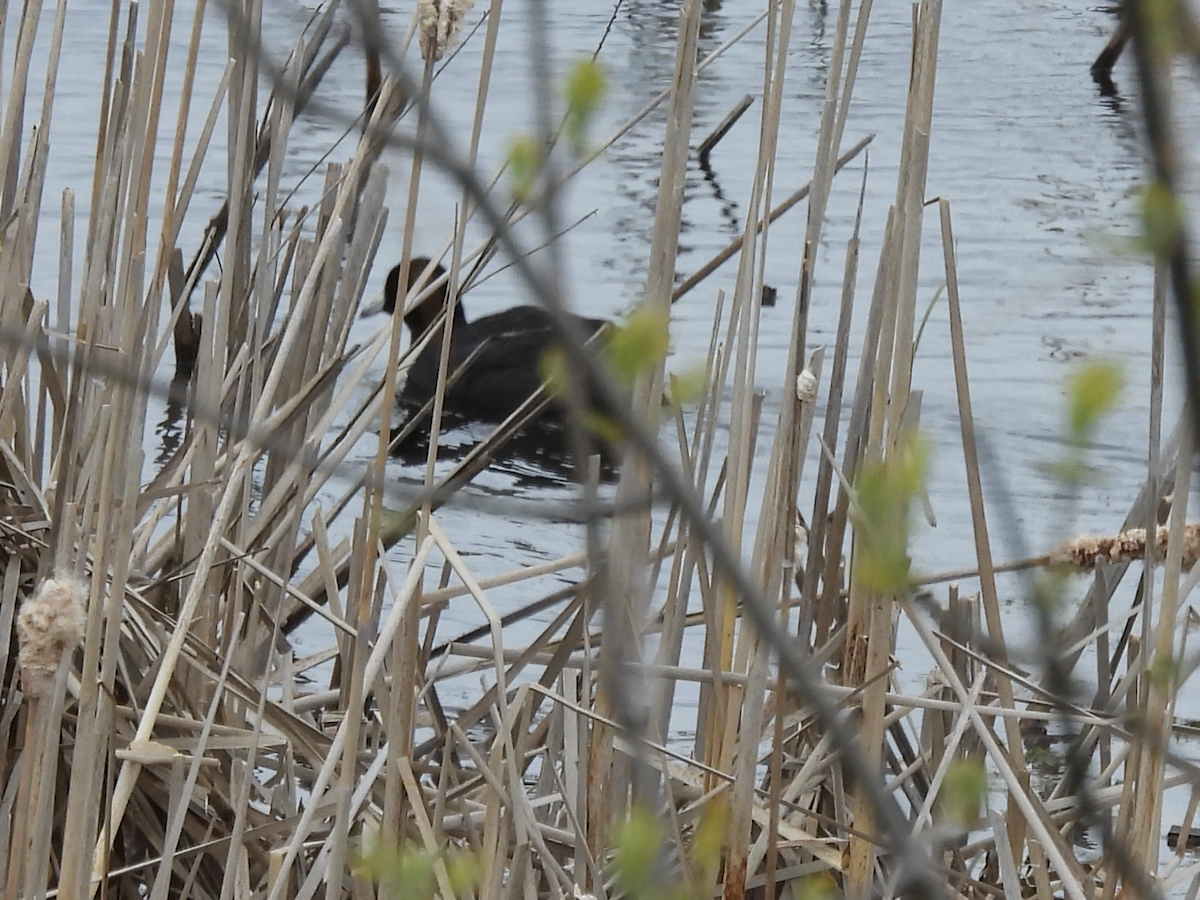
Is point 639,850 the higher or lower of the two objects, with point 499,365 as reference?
higher

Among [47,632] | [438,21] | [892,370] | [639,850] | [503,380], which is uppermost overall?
[438,21]

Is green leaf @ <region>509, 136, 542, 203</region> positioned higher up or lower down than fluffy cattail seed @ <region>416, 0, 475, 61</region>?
lower down

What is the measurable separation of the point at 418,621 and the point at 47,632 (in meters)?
0.31

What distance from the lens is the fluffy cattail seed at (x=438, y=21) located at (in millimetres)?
1251

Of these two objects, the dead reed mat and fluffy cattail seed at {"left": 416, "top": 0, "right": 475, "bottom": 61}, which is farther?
the dead reed mat

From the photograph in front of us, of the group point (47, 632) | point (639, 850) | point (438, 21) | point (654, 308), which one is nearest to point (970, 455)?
point (654, 308)

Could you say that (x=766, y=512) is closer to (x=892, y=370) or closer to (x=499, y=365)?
(x=892, y=370)

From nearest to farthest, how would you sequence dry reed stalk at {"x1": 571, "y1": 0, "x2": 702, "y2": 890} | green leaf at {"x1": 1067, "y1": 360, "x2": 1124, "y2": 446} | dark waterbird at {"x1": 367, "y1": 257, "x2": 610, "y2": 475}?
green leaf at {"x1": 1067, "y1": 360, "x2": 1124, "y2": 446}, dry reed stalk at {"x1": 571, "y1": 0, "x2": 702, "y2": 890}, dark waterbird at {"x1": 367, "y1": 257, "x2": 610, "y2": 475}

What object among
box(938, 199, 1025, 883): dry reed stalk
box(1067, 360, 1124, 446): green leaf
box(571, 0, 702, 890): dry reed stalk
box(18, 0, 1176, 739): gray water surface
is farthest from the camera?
box(18, 0, 1176, 739): gray water surface

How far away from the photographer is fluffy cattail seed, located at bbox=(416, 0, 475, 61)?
1.25m

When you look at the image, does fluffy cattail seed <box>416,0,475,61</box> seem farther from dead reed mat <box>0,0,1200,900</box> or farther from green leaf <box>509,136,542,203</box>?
green leaf <box>509,136,542,203</box>

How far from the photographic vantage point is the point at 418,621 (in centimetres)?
151

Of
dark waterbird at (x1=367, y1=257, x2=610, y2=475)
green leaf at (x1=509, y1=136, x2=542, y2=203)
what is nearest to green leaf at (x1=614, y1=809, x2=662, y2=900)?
green leaf at (x1=509, y1=136, x2=542, y2=203)

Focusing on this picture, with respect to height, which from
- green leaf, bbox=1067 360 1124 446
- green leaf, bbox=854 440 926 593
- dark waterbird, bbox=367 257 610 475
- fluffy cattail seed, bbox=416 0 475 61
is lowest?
dark waterbird, bbox=367 257 610 475
